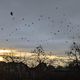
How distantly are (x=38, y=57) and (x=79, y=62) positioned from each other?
12.2 m

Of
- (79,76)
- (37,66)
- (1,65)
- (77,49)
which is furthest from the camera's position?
(1,65)

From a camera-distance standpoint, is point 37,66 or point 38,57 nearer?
point 38,57

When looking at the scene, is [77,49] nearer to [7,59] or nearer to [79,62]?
[79,62]

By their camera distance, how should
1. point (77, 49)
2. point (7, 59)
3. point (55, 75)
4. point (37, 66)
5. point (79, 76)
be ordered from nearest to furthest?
point (79, 76), point (55, 75), point (77, 49), point (7, 59), point (37, 66)

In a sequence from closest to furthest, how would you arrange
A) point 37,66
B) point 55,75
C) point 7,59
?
1. point 55,75
2. point 7,59
3. point 37,66

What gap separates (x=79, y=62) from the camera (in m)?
75.5

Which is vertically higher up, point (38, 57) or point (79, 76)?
point (38, 57)

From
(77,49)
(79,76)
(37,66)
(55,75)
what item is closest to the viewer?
(79,76)

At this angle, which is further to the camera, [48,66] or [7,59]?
[48,66]

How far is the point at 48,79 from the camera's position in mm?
56281

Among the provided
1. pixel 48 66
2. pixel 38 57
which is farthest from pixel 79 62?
pixel 48 66

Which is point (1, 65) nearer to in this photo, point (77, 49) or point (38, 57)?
point (38, 57)

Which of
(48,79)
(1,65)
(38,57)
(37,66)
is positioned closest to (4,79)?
(48,79)

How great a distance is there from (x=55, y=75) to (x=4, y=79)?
1101 centimetres
